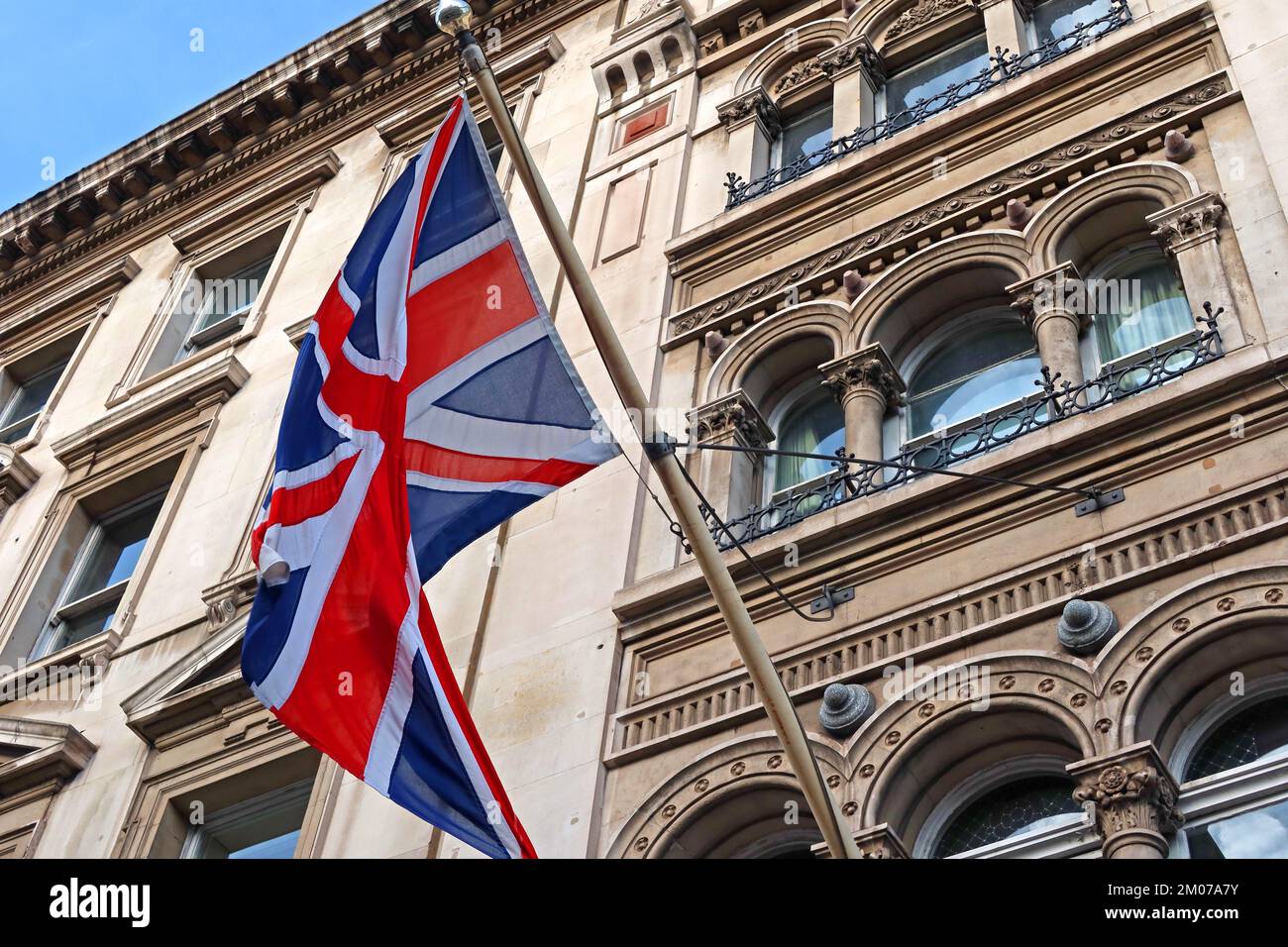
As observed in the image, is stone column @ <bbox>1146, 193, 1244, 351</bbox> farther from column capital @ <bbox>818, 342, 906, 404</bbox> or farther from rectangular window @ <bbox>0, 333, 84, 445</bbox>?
rectangular window @ <bbox>0, 333, 84, 445</bbox>

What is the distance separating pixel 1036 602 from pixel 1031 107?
6.00m

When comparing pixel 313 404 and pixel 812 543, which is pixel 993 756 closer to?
pixel 812 543

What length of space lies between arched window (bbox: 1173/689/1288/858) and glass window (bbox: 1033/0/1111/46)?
28.4 ft

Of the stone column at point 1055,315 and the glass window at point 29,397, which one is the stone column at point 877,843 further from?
the glass window at point 29,397

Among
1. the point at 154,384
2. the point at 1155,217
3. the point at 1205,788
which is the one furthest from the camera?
the point at 154,384

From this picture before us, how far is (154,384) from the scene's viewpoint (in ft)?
74.4

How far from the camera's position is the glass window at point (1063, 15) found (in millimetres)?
17375

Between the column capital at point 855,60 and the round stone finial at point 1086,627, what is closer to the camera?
the round stone finial at point 1086,627

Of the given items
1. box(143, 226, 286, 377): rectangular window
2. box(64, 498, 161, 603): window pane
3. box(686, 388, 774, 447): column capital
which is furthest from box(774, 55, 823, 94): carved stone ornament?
box(64, 498, 161, 603): window pane

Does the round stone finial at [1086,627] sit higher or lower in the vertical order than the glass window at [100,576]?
lower

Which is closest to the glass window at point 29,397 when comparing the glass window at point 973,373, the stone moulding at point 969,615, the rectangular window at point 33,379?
the rectangular window at point 33,379

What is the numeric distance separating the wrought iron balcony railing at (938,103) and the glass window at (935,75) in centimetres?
18

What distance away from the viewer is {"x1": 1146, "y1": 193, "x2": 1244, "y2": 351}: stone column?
1252cm
